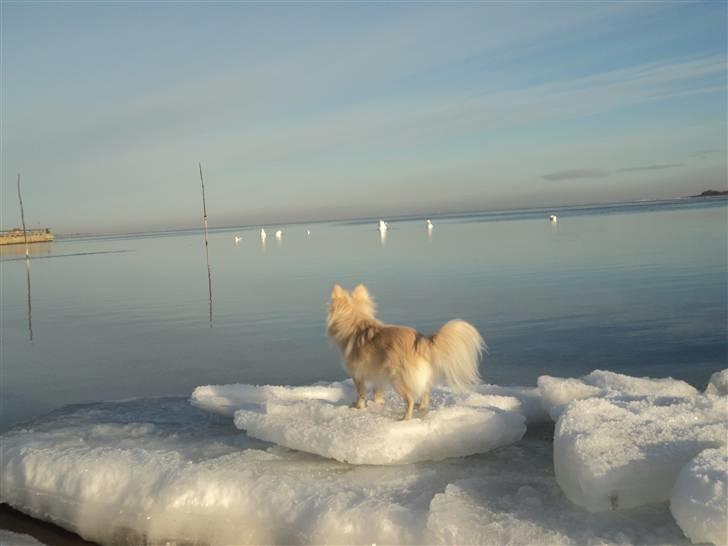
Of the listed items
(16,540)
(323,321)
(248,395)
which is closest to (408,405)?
(248,395)

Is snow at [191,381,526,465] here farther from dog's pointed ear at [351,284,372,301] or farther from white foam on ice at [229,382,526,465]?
dog's pointed ear at [351,284,372,301]

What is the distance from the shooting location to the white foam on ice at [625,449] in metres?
3.84

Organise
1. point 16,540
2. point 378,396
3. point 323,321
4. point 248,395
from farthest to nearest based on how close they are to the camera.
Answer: point 323,321 < point 248,395 < point 378,396 < point 16,540

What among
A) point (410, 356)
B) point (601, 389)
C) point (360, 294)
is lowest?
point (601, 389)

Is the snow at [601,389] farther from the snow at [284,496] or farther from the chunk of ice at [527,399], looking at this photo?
the snow at [284,496]

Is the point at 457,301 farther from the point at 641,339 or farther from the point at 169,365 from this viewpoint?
the point at 169,365

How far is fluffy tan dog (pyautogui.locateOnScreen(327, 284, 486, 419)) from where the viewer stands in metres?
5.02

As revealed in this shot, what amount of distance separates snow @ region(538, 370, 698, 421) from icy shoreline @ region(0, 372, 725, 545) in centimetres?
4

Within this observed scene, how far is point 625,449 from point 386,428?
1.72 m

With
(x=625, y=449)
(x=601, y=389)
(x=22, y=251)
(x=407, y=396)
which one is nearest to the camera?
(x=625, y=449)

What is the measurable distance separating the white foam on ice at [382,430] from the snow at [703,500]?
1.66m

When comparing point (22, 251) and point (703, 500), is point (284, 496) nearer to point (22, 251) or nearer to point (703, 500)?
point (703, 500)

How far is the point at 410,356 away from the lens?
16.5 ft

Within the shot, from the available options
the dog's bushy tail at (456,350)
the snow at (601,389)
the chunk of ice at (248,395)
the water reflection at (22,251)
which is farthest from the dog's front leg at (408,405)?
the water reflection at (22,251)
